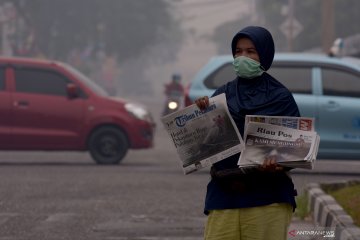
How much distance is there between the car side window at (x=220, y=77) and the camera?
1631cm

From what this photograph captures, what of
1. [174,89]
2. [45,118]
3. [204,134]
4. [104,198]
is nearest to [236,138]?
[204,134]

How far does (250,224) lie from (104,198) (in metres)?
7.83

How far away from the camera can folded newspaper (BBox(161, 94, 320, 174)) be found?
206 inches

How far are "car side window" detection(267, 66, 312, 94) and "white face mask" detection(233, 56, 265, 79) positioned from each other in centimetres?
→ 1095

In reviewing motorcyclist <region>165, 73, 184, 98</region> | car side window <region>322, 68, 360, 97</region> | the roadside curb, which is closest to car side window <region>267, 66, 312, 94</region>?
car side window <region>322, 68, 360, 97</region>

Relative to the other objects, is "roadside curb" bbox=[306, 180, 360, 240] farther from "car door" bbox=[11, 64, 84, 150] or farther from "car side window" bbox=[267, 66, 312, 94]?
"car door" bbox=[11, 64, 84, 150]

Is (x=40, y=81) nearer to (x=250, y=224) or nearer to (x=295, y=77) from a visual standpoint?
(x=295, y=77)

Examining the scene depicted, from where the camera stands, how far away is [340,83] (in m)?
16.3

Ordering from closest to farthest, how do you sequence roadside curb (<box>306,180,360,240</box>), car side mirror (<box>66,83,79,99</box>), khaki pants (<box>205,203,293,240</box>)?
khaki pants (<box>205,203,293,240</box>) < roadside curb (<box>306,180,360,240</box>) < car side mirror (<box>66,83,79,99</box>)

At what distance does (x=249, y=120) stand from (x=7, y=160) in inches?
591

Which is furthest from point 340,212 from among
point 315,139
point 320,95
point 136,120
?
point 136,120

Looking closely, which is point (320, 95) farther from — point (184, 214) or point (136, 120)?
point (184, 214)

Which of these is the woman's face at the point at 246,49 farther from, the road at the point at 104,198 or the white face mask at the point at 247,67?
the road at the point at 104,198

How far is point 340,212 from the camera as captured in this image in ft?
30.9
